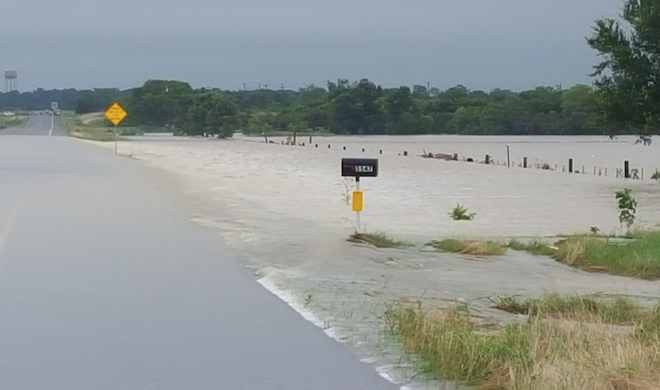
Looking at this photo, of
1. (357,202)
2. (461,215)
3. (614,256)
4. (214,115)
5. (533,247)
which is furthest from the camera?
(214,115)

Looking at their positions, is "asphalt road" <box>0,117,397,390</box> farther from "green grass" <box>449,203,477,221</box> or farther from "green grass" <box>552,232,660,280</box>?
"green grass" <box>449,203,477,221</box>

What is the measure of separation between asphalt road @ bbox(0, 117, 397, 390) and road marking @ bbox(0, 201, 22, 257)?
0.04m

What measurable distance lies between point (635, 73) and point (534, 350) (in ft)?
123

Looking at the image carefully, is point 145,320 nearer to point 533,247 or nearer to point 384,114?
point 533,247

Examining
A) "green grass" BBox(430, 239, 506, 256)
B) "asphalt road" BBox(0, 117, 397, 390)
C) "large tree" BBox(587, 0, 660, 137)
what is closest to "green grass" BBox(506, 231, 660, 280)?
"green grass" BBox(430, 239, 506, 256)

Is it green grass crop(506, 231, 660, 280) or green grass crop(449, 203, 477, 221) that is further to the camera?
green grass crop(449, 203, 477, 221)

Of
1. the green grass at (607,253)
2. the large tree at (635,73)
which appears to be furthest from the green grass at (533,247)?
the large tree at (635,73)

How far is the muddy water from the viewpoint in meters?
13.3

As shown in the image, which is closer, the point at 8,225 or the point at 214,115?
the point at 8,225

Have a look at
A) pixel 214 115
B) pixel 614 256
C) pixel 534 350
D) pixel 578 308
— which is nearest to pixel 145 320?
pixel 534 350

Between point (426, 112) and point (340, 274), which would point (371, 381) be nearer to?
point (340, 274)

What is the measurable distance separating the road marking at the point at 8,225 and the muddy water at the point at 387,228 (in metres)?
3.44

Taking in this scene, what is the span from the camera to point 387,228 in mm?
23688

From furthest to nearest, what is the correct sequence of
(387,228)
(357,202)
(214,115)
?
1. (214,115)
2. (387,228)
3. (357,202)
